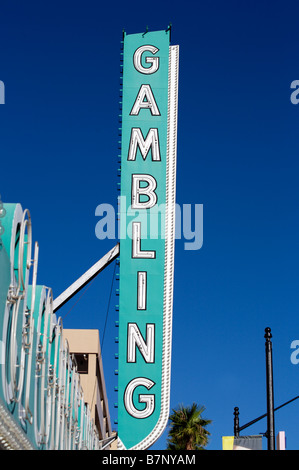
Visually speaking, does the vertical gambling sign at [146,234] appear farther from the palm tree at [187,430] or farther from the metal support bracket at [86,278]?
the palm tree at [187,430]

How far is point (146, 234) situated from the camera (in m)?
33.3

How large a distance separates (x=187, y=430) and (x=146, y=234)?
15.2m

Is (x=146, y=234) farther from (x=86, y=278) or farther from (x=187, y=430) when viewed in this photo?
(x=187, y=430)

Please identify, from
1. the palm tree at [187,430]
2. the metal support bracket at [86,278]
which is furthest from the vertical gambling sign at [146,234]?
the palm tree at [187,430]

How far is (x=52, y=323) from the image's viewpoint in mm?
18016

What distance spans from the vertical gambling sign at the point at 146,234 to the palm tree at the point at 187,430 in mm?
13383

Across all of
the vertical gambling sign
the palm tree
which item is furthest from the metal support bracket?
the palm tree

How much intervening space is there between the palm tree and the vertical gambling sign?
13.4 metres

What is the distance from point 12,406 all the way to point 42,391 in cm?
322

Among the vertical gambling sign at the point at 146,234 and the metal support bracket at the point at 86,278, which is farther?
the metal support bracket at the point at 86,278

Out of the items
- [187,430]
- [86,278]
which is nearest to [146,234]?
[86,278]

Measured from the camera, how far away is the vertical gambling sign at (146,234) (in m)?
31.5

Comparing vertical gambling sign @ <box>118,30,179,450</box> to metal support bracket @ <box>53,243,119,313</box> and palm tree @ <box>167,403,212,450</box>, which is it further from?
palm tree @ <box>167,403,212,450</box>

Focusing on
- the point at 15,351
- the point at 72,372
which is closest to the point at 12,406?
the point at 15,351
